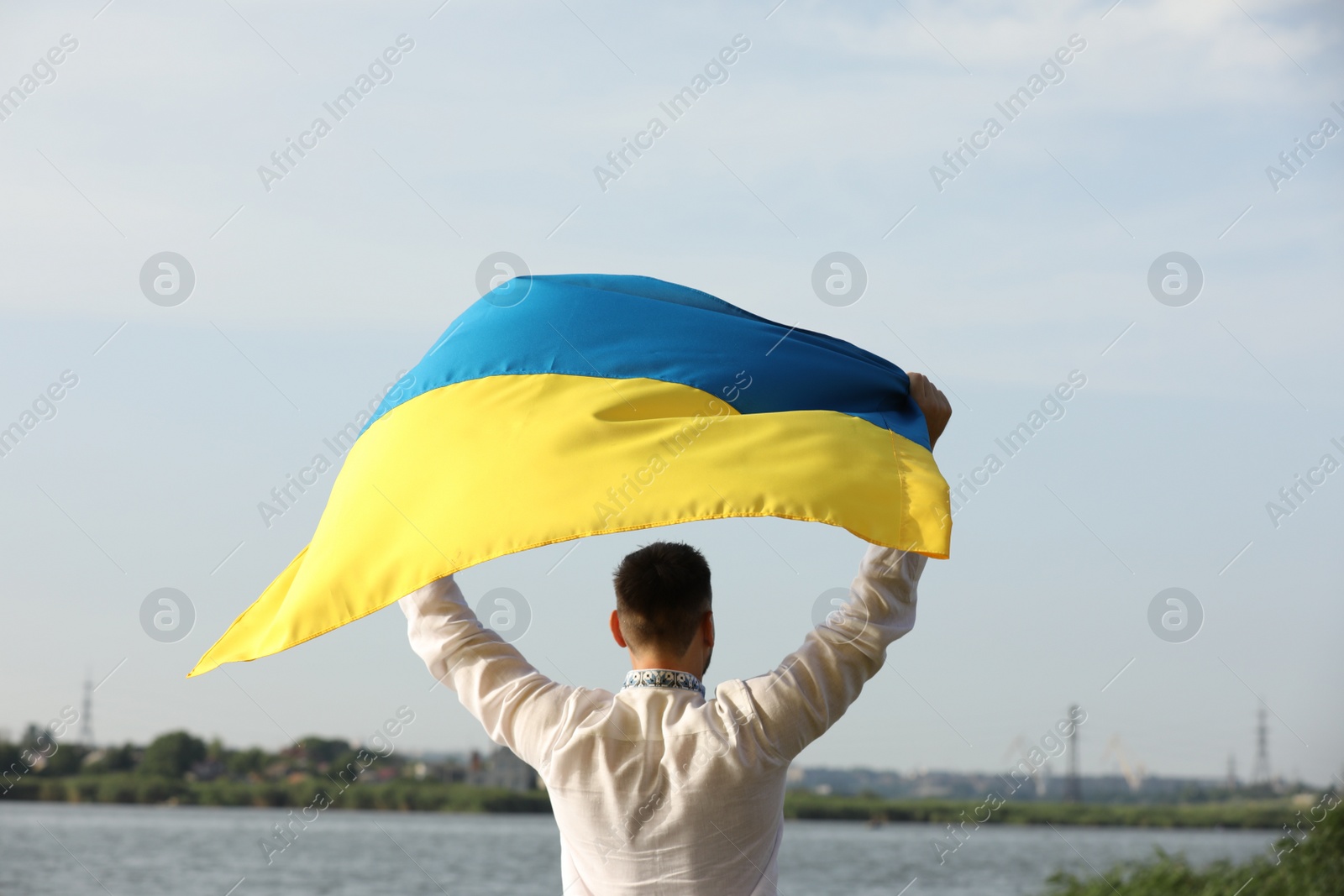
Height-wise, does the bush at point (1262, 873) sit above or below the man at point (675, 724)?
below

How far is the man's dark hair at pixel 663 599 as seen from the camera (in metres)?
→ 2.65

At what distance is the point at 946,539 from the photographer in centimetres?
262

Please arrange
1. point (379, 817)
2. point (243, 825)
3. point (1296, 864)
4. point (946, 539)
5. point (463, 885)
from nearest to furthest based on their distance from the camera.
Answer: point (946, 539) → point (1296, 864) → point (463, 885) → point (243, 825) → point (379, 817)

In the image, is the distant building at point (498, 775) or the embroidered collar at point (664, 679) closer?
the embroidered collar at point (664, 679)

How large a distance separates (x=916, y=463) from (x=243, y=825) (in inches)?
3564

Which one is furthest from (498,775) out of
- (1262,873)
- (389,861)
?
(1262,873)

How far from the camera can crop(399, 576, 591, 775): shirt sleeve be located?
2662 mm

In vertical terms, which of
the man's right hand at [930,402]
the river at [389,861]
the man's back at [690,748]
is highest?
the man's right hand at [930,402]

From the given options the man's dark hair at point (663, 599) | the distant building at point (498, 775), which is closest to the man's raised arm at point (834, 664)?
the man's dark hair at point (663, 599)

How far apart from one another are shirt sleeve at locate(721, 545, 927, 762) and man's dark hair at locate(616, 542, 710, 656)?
19 centimetres

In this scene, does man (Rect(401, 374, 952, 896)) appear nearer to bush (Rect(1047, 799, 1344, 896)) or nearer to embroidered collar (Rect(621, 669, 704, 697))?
embroidered collar (Rect(621, 669, 704, 697))

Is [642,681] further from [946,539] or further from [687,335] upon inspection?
[687,335]

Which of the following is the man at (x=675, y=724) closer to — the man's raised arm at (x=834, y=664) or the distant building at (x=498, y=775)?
the man's raised arm at (x=834, y=664)

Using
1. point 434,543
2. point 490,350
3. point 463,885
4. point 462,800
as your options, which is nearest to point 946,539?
point 434,543
